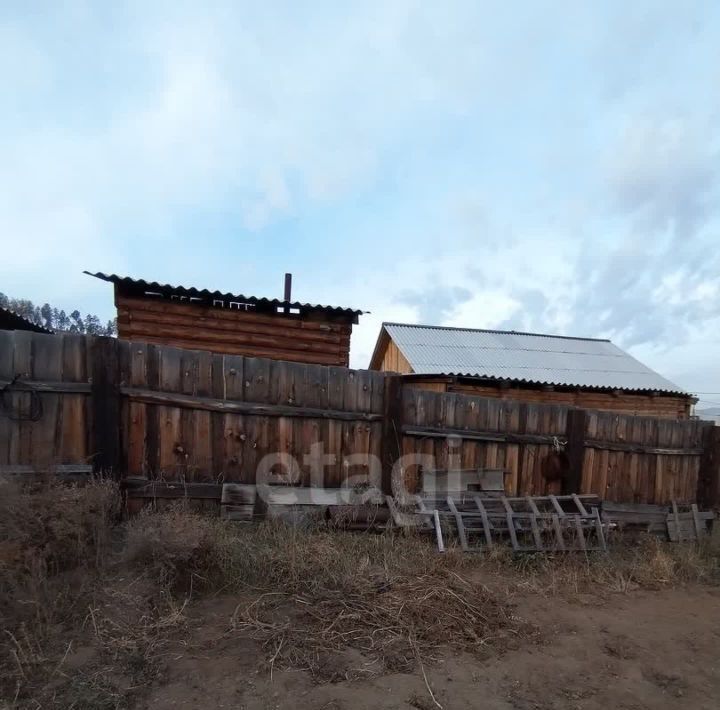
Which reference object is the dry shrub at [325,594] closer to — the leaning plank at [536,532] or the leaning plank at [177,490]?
the leaning plank at [177,490]

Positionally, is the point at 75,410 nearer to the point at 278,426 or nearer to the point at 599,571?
the point at 278,426

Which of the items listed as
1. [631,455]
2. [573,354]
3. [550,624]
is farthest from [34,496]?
[573,354]

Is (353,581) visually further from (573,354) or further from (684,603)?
(573,354)

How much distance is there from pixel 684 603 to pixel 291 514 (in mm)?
3812

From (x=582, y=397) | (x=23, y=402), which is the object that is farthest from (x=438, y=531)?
(x=582, y=397)

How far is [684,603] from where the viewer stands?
428 cm

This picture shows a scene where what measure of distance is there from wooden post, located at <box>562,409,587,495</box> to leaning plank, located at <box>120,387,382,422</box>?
2.60m

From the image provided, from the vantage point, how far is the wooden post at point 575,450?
5.94 m

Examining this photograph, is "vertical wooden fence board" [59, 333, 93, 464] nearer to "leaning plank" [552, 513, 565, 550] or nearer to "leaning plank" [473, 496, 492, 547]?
"leaning plank" [473, 496, 492, 547]

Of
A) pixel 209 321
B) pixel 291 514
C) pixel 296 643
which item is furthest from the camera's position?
pixel 209 321

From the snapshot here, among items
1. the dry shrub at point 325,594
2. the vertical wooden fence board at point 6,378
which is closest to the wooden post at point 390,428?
the dry shrub at point 325,594

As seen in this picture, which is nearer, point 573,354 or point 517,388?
point 517,388

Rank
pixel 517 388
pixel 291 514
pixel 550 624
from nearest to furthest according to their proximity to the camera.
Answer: pixel 550 624 → pixel 291 514 → pixel 517 388

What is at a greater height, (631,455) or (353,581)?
(631,455)
